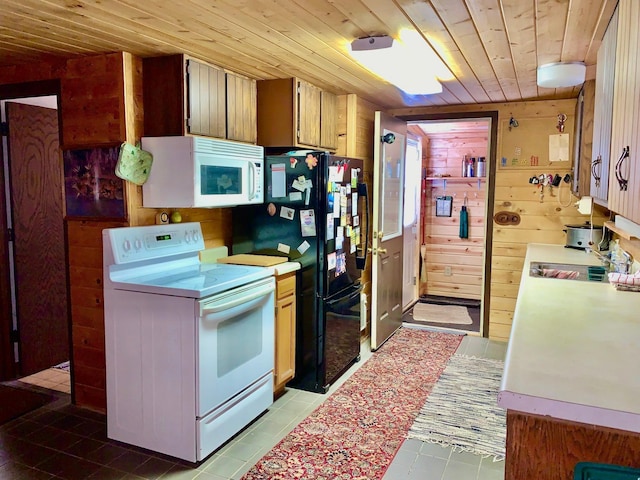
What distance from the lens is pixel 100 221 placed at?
110 inches

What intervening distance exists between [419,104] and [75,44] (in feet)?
9.81

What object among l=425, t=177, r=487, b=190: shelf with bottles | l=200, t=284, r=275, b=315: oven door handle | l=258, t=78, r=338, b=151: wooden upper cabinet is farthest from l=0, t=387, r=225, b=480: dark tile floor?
l=425, t=177, r=487, b=190: shelf with bottles

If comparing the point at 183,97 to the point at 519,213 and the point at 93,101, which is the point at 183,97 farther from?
the point at 519,213

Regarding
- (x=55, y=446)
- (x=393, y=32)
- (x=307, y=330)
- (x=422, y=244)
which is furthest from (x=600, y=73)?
(x=422, y=244)

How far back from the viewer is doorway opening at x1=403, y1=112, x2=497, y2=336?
19.6 ft

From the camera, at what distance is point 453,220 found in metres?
6.20

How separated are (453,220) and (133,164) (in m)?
4.44

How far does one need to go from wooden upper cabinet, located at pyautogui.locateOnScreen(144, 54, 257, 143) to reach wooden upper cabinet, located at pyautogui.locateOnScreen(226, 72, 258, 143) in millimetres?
71

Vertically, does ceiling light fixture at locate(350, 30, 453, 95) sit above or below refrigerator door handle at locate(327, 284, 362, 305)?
above

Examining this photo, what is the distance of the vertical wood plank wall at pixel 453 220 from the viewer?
19.9 ft


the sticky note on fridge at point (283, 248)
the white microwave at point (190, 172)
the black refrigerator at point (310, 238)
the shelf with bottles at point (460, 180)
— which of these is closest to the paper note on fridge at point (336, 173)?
the black refrigerator at point (310, 238)

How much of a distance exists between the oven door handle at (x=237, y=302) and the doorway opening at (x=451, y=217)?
125 inches

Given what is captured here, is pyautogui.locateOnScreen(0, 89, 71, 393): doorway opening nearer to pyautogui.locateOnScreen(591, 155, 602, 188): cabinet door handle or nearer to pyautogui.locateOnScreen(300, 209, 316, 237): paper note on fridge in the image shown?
pyautogui.locateOnScreen(300, 209, 316, 237): paper note on fridge

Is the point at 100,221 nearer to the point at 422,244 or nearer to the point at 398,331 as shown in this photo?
the point at 398,331
